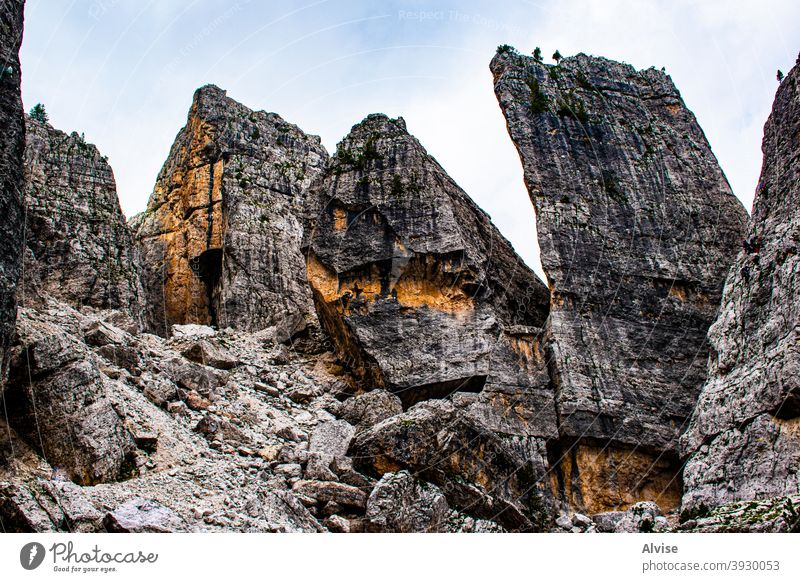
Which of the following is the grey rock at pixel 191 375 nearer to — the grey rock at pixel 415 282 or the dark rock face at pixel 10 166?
the grey rock at pixel 415 282

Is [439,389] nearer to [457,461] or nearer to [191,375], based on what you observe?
[457,461]

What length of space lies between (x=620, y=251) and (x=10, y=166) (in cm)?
2339

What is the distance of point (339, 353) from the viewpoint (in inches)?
1347

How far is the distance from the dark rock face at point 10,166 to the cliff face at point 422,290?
1446cm

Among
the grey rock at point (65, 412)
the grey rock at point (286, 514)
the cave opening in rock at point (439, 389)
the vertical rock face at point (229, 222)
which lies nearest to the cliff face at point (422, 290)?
the cave opening in rock at point (439, 389)

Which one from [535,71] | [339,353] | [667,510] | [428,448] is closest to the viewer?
[428,448]

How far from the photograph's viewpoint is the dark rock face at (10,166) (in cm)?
1956

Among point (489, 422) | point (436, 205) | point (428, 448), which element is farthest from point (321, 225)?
point (428, 448)

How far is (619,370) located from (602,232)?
22.4ft

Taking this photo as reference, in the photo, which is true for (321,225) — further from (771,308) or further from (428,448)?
(771,308)

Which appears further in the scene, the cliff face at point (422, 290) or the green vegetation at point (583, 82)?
the green vegetation at point (583, 82)

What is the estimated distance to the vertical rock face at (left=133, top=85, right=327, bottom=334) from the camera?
39.3 m

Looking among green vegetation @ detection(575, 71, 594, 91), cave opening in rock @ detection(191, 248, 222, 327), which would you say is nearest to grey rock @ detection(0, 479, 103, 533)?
cave opening in rock @ detection(191, 248, 222, 327)

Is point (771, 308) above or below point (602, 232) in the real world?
below
